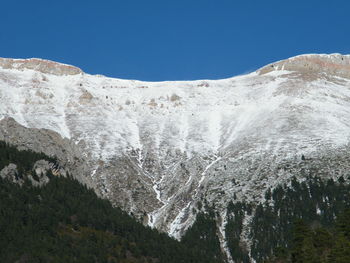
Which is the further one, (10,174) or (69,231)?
(10,174)

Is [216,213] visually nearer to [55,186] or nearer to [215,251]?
[215,251]

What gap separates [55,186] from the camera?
593 feet

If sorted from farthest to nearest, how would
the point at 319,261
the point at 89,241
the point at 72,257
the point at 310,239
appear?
the point at 89,241 → the point at 72,257 → the point at 310,239 → the point at 319,261

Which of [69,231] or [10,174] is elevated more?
[10,174]

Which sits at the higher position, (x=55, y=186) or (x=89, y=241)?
(x=55, y=186)

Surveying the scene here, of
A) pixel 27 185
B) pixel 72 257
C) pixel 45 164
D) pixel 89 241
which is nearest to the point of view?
pixel 72 257

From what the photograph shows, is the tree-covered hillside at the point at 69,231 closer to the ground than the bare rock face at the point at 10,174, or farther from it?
closer to the ground

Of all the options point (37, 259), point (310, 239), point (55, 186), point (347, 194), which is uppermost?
point (347, 194)

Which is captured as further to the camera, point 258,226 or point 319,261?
point 258,226

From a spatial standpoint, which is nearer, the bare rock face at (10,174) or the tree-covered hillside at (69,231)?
the tree-covered hillside at (69,231)

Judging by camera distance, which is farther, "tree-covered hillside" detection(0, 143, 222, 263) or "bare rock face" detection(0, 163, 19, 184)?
"bare rock face" detection(0, 163, 19, 184)

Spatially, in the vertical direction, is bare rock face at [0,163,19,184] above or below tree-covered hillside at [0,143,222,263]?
above

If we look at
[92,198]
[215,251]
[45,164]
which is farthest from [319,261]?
[45,164]

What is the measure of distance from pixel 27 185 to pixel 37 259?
39.1 m
